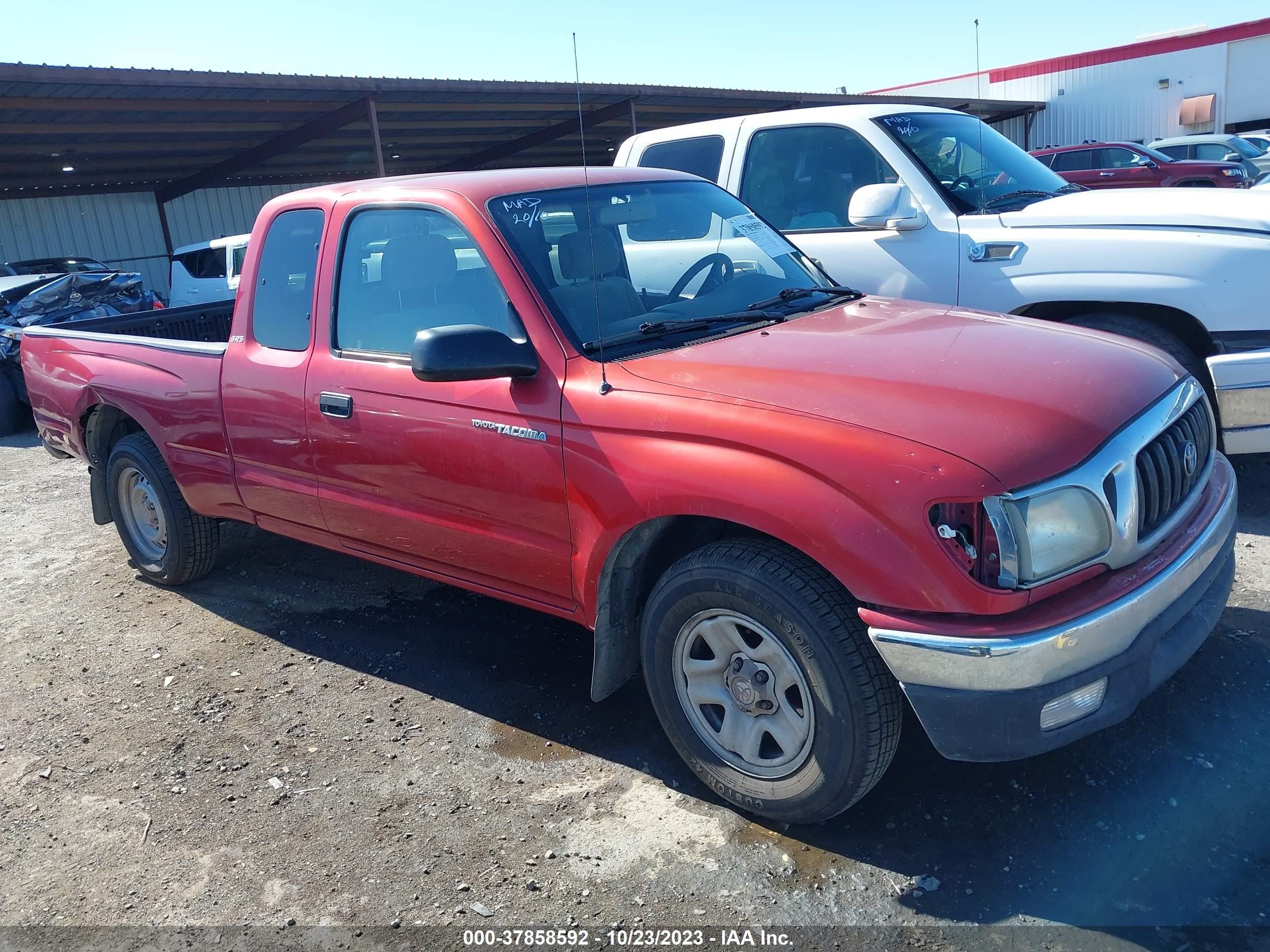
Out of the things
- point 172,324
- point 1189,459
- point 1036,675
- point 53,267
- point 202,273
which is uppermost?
point 172,324

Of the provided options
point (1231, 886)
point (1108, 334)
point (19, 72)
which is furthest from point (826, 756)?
point (19, 72)

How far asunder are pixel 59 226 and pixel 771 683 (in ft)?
79.3

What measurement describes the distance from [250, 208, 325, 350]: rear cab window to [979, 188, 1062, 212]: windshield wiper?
11.4 feet

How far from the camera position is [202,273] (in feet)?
49.5

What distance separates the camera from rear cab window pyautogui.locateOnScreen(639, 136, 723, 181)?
6207 mm

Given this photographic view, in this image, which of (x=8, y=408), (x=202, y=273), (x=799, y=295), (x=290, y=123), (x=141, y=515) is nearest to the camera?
(x=799, y=295)

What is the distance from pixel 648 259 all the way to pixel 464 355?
1.01 meters

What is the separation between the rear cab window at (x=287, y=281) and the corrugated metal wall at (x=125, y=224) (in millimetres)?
20753

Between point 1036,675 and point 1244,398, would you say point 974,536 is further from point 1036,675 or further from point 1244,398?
point 1244,398

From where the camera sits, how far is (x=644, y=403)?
2.93 m

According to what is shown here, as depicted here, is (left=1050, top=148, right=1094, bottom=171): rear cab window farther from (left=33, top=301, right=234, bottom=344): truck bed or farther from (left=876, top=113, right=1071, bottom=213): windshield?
(left=33, top=301, right=234, bottom=344): truck bed

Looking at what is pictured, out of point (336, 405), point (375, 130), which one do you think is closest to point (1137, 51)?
point (375, 130)

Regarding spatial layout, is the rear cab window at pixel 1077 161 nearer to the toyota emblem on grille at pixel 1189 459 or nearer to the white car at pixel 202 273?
the white car at pixel 202 273

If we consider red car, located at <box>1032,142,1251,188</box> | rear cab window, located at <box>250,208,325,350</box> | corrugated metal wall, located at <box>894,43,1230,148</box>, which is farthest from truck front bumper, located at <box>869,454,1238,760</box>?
corrugated metal wall, located at <box>894,43,1230,148</box>
